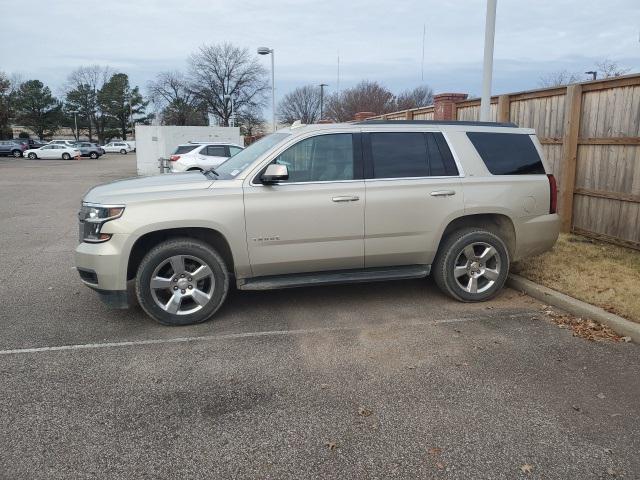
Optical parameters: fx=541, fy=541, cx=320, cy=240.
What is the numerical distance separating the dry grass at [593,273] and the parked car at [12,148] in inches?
2281

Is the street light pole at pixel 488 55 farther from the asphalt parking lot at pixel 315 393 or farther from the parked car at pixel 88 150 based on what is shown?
the parked car at pixel 88 150

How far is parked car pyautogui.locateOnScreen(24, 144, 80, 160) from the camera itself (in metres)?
50.3

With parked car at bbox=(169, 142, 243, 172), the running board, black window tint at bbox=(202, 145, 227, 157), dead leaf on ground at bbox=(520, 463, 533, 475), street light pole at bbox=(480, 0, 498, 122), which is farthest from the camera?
black window tint at bbox=(202, 145, 227, 157)

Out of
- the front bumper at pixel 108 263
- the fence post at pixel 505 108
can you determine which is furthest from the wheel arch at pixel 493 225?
the fence post at pixel 505 108

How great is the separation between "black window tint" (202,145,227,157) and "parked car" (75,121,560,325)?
14.8 metres

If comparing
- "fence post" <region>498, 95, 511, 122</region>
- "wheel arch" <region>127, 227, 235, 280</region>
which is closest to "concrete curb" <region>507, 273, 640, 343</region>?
"wheel arch" <region>127, 227, 235, 280</region>

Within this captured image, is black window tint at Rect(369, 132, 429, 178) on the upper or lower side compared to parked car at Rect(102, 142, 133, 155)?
upper

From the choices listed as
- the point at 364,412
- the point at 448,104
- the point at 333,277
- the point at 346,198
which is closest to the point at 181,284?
the point at 333,277

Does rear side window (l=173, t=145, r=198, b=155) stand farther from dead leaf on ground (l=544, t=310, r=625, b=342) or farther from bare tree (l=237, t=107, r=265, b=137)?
bare tree (l=237, t=107, r=265, b=137)

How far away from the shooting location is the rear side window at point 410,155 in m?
5.52

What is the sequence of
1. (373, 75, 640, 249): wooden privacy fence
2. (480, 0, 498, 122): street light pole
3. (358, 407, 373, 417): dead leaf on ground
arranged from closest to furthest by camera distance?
(358, 407, 373, 417): dead leaf on ground < (373, 75, 640, 249): wooden privacy fence < (480, 0, 498, 122): street light pole

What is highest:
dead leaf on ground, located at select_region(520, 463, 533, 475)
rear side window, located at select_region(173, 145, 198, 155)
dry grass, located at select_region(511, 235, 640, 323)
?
rear side window, located at select_region(173, 145, 198, 155)

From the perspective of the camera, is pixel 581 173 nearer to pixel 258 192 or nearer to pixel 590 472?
pixel 258 192

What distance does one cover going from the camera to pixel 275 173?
16.3ft
